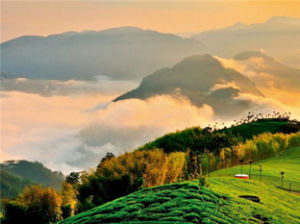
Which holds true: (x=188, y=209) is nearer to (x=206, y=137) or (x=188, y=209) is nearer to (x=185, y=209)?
(x=185, y=209)

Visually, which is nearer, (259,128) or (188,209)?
(188,209)

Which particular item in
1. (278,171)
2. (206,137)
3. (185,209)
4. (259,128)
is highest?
(259,128)

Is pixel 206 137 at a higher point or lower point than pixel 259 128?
lower

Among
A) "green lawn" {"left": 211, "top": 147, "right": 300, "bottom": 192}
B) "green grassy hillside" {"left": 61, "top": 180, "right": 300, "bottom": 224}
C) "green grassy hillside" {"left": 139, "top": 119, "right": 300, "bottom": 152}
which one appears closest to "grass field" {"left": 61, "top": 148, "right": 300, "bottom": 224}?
"green grassy hillside" {"left": 61, "top": 180, "right": 300, "bottom": 224}

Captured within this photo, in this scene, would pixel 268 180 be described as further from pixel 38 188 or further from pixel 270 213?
pixel 38 188

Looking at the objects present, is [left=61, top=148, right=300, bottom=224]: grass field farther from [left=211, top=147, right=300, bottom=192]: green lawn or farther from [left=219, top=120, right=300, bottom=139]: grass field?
[left=219, top=120, right=300, bottom=139]: grass field

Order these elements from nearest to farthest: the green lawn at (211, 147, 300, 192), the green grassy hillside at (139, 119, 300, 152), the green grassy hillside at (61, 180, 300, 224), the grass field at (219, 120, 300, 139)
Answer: the green grassy hillside at (61, 180, 300, 224) → the green lawn at (211, 147, 300, 192) → the green grassy hillside at (139, 119, 300, 152) → the grass field at (219, 120, 300, 139)

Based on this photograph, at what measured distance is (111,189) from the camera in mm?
17516

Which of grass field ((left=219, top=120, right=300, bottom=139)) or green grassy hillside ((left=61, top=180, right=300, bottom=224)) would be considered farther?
grass field ((left=219, top=120, right=300, bottom=139))

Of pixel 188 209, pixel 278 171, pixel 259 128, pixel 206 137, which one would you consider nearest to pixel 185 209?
pixel 188 209

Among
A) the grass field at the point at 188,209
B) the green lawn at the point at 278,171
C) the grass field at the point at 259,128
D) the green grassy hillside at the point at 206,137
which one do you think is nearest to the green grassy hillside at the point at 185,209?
the grass field at the point at 188,209

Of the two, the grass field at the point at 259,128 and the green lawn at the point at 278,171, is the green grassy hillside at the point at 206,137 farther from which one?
the green lawn at the point at 278,171

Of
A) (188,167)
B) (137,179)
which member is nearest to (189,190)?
(137,179)

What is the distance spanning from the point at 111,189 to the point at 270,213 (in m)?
7.32
